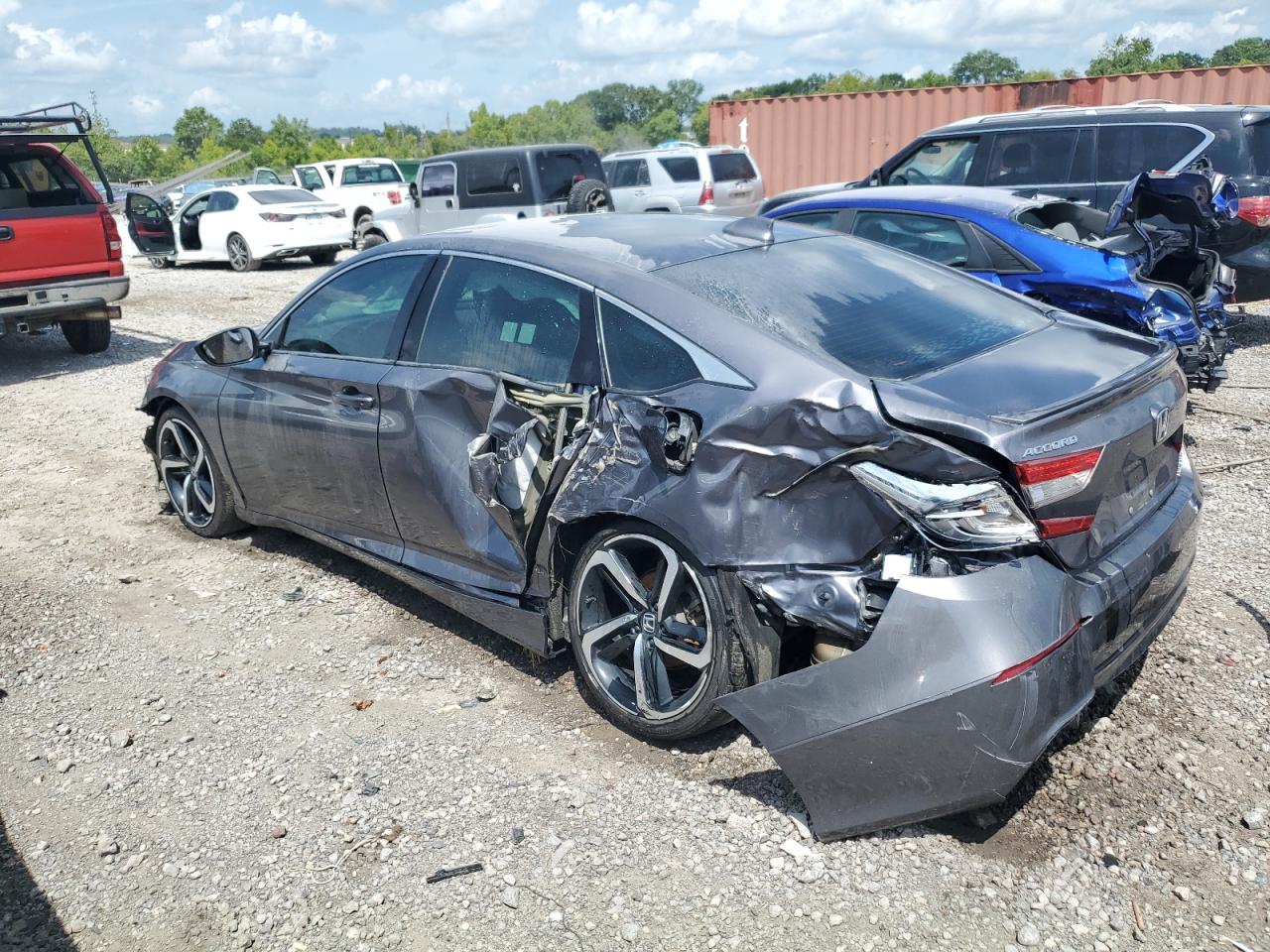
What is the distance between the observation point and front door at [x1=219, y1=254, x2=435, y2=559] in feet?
Answer: 14.1

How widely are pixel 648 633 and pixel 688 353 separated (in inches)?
35.2

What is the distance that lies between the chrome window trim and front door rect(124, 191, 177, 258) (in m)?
17.5

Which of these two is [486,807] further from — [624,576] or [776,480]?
[776,480]

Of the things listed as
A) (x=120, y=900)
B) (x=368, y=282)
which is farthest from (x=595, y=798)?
(x=368, y=282)

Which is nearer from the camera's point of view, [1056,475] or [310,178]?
[1056,475]

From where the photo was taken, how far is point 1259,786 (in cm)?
318

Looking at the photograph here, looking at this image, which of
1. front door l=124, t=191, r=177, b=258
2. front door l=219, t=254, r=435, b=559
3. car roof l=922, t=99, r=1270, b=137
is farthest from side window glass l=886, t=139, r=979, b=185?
front door l=124, t=191, r=177, b=258

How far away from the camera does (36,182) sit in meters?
9.98

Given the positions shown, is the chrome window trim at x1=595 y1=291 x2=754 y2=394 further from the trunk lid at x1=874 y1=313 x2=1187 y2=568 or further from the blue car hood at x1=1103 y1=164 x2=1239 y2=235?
the blue car hood at x1=1103 y1=164 x2=1239 y2=235

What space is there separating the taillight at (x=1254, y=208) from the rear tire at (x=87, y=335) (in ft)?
34.2

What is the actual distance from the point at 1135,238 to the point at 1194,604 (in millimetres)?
3283

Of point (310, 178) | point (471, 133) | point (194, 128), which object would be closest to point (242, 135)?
point (194, 128)

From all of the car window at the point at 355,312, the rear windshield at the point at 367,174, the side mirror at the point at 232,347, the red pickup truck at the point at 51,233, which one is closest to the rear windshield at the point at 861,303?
the car window at the point at 355,312

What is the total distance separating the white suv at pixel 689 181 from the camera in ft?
57.6
